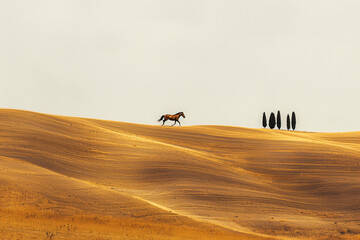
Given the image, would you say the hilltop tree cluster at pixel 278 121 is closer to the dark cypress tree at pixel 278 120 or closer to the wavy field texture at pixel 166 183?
the dark cypress tree at pixel 278 120

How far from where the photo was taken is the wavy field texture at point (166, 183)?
750 inches

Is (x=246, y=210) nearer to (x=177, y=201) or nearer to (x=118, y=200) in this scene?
(x=177, y=201)

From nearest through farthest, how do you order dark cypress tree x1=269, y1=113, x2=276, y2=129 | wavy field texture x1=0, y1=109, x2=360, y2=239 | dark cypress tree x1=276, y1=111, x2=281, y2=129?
wavy field texture x1=0, y1=109, x2=360, y2=239 < dark cypress tree x1=269, y1=113, x2=276, y2=129 < dark cypress tree x1=276, y1=111, x2=281, y2=129

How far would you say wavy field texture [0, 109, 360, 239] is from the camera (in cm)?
1906

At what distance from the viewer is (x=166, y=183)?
26.6 meters

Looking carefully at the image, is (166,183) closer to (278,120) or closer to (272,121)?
(272,121)

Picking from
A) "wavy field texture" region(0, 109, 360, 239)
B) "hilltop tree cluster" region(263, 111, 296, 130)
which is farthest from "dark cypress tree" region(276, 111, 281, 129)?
"wavy field texture" region(0, 109, 360, 239)

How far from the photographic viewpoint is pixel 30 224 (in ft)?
57.7

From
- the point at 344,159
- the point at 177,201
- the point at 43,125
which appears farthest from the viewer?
the point at 344,159

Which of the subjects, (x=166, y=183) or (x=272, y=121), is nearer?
(x=166, y=183)

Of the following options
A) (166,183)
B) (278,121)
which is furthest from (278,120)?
(166,183)

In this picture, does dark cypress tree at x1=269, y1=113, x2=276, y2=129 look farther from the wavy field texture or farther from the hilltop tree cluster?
the wavy field texture

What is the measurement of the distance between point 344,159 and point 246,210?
11636 millimetres

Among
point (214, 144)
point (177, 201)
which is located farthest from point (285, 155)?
point (177, 201)
